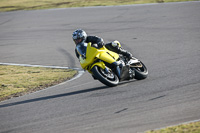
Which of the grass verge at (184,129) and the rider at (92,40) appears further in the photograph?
the rider at (92,40)

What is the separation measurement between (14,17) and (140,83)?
22.0m

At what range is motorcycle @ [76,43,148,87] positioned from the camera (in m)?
9.76

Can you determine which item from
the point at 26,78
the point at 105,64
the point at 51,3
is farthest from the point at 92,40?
the point at 51,3

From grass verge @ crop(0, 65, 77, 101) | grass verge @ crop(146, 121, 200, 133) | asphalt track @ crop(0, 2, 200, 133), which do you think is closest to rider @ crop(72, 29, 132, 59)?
asphalt track @ crop(0, 2, 200, 133)

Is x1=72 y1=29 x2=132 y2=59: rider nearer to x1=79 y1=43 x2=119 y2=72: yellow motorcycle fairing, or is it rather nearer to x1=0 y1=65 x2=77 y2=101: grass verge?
x1=79 y1=43 x2=119 y2=72: yellow motorcycle fairing

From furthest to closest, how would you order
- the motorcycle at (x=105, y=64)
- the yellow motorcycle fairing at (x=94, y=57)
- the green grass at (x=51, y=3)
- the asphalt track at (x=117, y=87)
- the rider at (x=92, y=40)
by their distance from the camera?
the green grass at (x=51, y=3), the rider at (x=92, y=40), the yellow motorcycle fairing at (x=94, y=57), the motorcycle at (x=105, y=64), the asphalt track at (x=117, y=87)

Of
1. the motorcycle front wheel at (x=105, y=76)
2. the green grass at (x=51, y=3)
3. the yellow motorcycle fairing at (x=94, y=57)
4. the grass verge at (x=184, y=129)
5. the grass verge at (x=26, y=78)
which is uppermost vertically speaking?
the grass verge at (x=184, y=129)

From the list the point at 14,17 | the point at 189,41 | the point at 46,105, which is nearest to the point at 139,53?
the point at 189,41

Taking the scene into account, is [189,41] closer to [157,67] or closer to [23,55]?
[157,67]

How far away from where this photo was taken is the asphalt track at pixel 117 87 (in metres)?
7.05

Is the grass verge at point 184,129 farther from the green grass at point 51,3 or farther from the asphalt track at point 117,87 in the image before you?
the green grass at point 51,3

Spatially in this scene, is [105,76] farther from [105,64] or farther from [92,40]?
[92,40]

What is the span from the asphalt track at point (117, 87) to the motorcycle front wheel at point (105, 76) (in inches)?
7.7

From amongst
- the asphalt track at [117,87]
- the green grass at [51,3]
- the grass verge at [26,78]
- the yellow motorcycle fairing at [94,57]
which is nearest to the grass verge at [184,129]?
the asphalt track at [117,87]
